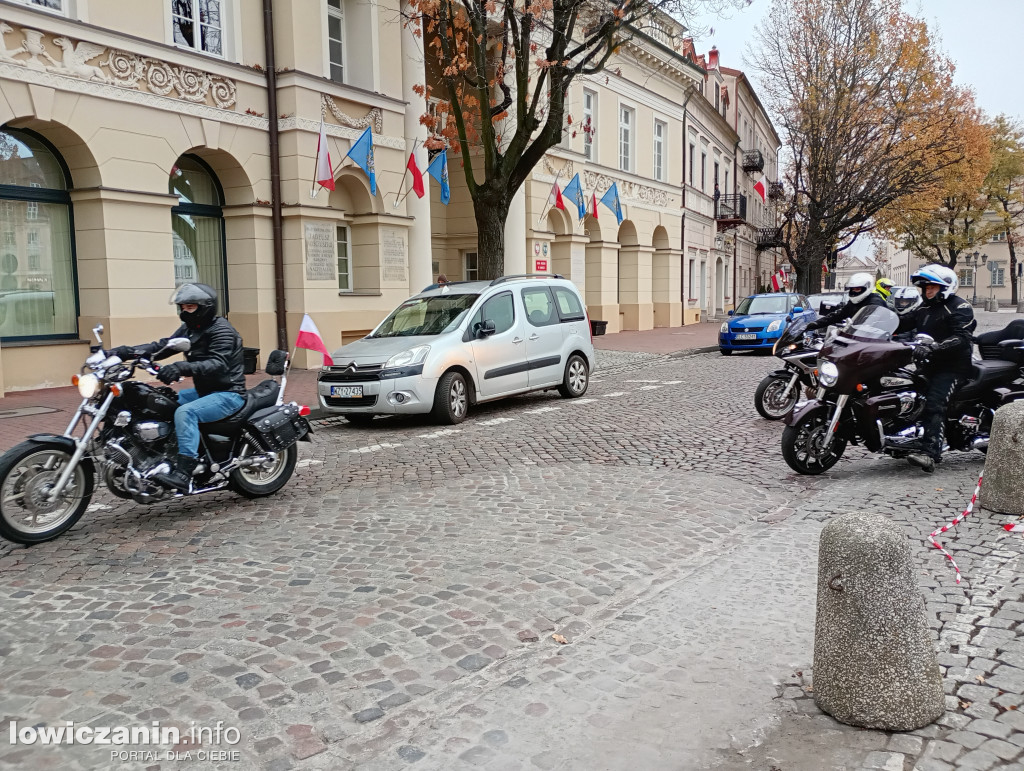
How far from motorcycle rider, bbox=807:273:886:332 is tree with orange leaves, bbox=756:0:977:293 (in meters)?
26.3

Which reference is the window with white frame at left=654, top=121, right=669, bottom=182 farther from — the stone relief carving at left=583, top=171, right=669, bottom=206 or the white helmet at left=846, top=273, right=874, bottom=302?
the white helmet at left=846, top=273, right=874, bottom=302

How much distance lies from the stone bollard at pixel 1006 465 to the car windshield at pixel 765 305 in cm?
1576

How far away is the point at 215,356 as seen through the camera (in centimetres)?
631

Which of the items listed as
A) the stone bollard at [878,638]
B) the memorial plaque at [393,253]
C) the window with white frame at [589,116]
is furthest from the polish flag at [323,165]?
the stone bollard at [878,638]

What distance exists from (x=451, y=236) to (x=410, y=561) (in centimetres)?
1985

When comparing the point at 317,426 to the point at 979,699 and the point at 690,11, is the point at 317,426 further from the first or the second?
the point at 690,11

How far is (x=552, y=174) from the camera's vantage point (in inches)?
968

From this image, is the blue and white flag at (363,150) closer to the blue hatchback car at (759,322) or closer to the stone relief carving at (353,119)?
the stone relief carving at (353,119)

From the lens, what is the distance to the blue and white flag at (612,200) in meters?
25.4

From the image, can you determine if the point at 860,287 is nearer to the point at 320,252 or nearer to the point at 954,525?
the point at 954,525

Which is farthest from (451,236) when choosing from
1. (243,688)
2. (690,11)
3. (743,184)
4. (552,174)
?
(743,184)

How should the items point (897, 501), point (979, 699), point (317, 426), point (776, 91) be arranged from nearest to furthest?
point (979, 699) → point (897, 501) → point (317, 426) → point (776, 91)

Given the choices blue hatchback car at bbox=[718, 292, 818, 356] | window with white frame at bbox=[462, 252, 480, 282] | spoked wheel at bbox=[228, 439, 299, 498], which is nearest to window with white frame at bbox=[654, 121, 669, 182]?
window with white frame at bbox=[462, 252, 480, 282]

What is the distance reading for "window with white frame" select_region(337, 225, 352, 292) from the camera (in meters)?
18.4
